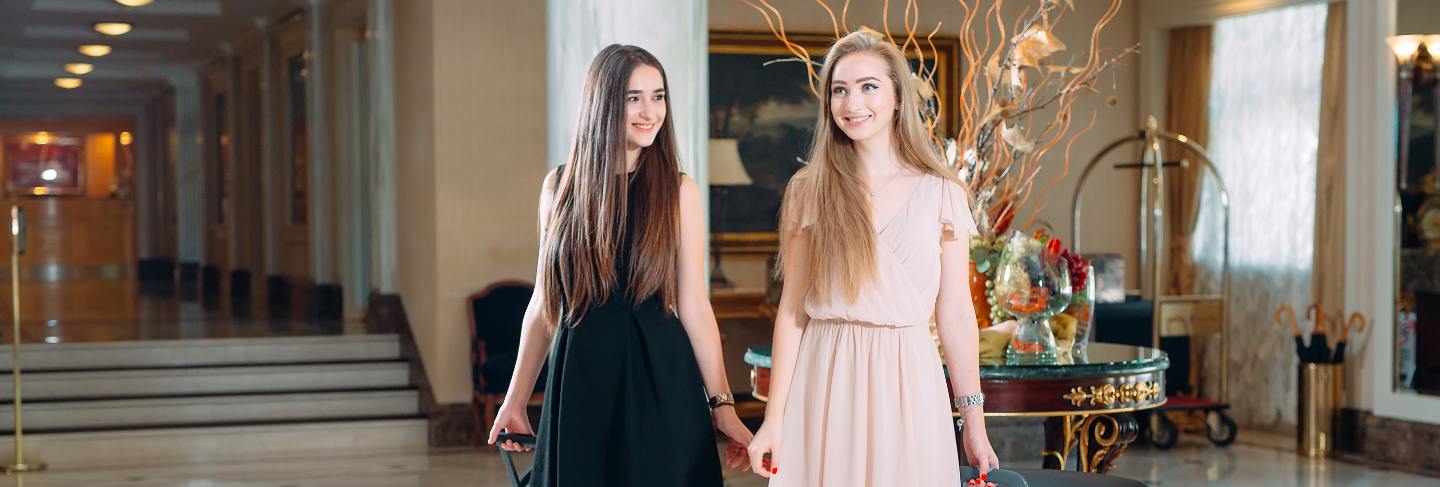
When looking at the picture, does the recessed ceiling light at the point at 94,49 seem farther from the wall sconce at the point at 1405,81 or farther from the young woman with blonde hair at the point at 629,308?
the young woman with blonde hair at the point at 629,308

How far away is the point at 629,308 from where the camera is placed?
9.27 feet

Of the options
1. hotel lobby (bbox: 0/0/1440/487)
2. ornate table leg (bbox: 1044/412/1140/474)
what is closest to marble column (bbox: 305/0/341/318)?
hotel lobby (bbox: 0/0/1440/487)

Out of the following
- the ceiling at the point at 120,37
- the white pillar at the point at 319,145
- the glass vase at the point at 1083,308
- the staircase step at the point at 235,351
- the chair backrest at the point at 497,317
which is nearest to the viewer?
the glass vase at the point at 1083,308

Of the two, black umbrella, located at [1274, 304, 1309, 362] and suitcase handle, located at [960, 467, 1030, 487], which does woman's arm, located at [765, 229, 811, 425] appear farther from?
black umbrella, located at [1274, 304, 1309, 362]

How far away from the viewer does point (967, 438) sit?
2.78m

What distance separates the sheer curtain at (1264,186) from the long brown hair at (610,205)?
6677mm

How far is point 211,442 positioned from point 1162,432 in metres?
5.02

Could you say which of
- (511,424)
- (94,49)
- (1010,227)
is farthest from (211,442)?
(94,49)

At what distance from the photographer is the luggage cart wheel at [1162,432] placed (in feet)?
26.4

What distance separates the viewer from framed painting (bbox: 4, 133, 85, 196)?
22.7m

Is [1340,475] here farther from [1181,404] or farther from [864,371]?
[864,371]

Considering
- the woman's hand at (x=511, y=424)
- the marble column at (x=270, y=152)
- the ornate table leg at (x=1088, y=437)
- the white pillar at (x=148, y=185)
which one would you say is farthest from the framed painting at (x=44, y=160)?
the woman's hand at (x=511, y=424)

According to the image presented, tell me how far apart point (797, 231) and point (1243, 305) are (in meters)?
6.98

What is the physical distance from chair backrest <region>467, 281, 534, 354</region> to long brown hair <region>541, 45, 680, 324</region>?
5.30 metres
